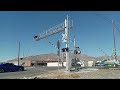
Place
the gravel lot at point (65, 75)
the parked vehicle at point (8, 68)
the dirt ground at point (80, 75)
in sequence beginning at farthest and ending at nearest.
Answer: the parked vehicle at point (8, 68) → the gravel lot at point (65, 75) → the dirt ground at point (80, 75)

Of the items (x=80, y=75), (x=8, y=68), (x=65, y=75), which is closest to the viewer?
(x=65, y=75)

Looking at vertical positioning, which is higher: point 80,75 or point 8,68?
point 8,68

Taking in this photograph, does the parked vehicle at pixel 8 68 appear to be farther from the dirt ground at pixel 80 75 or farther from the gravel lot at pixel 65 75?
the dirt ground at pixel 80 75

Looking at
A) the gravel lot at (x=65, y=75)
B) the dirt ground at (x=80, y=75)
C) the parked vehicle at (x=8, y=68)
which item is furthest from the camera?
the parked vehicle at (x=8, y=68)

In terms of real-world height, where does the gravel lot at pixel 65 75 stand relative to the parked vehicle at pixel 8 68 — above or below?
below

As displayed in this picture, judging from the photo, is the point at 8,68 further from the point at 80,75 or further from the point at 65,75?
the point at 80,75

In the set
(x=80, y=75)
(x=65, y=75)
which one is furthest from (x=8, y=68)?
(x=80, y=75)

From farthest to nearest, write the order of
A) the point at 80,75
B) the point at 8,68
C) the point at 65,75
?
the point at 8,68 → the point at 80,75 → the point at 65,75

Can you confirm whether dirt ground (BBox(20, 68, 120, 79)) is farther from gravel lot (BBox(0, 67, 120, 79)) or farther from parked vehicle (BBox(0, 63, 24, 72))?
parked vehicle (BBox(0, 63, 24, 72))

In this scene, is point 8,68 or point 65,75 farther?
point 8,68

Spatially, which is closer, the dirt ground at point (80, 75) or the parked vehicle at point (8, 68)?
the dirt ground at point (80, 75)

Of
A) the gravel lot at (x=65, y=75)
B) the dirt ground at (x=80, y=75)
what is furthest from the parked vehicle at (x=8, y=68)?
the dirt ground at (x=80, y=75)
